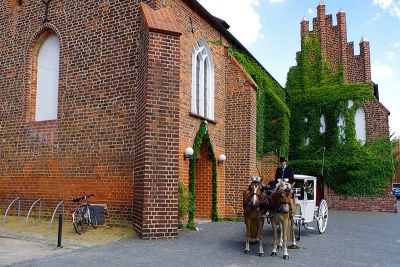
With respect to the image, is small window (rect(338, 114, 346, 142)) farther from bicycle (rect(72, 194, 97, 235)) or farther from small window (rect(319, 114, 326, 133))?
bicycle (rect(72, 194, 97, 235))

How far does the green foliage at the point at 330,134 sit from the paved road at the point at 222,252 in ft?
34.9

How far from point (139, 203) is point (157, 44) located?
4.21m

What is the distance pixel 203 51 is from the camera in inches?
595

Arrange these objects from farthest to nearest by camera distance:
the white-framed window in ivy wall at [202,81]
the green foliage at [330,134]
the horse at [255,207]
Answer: the green foliage at [330,134] < the white-framed window in ivy wall at [202,81] < the horse at [255,207]

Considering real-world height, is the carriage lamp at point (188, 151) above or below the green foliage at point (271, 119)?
below

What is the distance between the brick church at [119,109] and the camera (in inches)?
409

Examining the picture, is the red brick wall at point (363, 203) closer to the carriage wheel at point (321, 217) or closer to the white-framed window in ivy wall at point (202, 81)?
the carriage wheel at point (321, 217)

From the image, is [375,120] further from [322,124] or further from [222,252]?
[222,252]

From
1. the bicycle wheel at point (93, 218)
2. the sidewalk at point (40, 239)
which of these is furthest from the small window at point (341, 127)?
the bicycle wheel at point (93, 218)

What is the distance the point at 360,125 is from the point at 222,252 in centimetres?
1762

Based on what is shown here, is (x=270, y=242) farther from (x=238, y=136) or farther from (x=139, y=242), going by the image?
(x=238, y=136)

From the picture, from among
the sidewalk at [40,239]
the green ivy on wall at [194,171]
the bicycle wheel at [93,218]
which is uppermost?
the green ivy on wall at [194,171]

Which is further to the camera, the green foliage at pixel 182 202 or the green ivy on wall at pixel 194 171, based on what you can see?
the green ivy on wall at pixel 194 171

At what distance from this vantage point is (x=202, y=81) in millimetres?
14711
